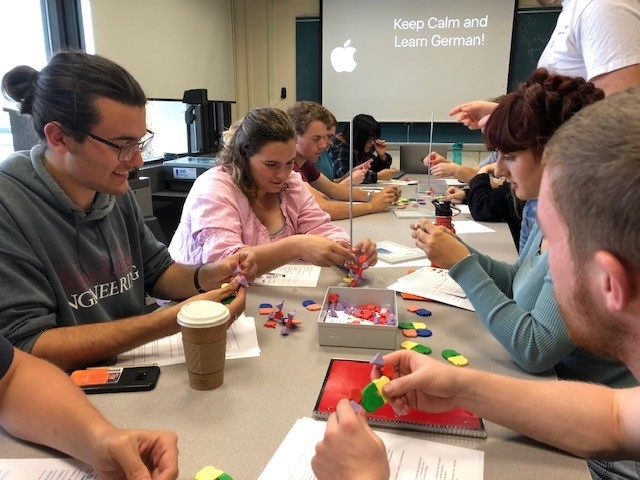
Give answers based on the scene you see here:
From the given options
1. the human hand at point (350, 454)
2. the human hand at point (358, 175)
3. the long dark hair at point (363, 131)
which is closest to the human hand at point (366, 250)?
the human hand at point (350, 454)

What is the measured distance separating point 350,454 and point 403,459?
141 mm

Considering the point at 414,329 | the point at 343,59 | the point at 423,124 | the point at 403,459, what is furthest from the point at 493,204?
the point at 343,59

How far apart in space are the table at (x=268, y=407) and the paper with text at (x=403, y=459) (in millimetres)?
19

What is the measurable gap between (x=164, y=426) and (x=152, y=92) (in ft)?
12.4

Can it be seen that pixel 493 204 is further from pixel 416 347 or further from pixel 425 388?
pixel 425 388

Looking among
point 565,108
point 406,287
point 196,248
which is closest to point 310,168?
point 196,248

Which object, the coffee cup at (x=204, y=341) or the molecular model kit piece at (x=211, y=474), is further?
the coffee cup at (x=204, y=341)

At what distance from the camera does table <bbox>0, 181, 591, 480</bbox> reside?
0.82 meters

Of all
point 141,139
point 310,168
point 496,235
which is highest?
point 141,139

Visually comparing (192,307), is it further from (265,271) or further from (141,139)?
(265,271)

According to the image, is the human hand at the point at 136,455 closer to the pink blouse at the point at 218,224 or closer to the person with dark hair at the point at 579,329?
the person with dark hair at the point at 579,329

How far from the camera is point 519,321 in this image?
1.14 metres

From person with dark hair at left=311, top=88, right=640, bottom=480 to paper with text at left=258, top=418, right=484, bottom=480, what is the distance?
0.20 ft

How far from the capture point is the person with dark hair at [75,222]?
109cm
